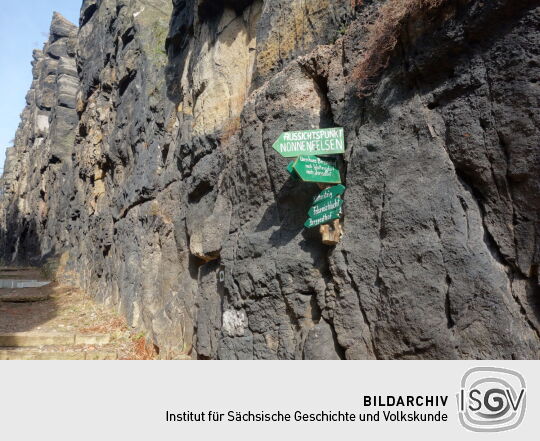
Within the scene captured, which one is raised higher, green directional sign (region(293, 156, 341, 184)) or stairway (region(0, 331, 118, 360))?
green directional sign (region(293, 156, 341, 184))

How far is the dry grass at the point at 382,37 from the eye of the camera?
448 centimetres

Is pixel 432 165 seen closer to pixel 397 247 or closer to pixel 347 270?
pixel 397 247

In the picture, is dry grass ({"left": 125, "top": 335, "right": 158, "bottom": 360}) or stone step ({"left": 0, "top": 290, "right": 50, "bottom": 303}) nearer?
dry grass ({"left": 125, "top": 335, "right": 158, "bottom": 360})

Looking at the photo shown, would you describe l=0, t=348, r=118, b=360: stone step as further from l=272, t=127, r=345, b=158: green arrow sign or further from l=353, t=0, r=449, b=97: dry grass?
l=353, t=0, r=449, b=97: dry grass

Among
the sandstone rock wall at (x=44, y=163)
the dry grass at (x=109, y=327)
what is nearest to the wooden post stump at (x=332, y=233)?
the dry grass at (x=109, y=327)

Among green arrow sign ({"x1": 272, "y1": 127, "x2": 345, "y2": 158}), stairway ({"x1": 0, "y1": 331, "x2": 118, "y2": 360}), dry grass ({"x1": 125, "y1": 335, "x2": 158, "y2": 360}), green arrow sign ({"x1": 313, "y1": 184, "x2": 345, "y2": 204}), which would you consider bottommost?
dry grass ({"x1": 125, "y1": 335, "x2": 158, "y2": 360})

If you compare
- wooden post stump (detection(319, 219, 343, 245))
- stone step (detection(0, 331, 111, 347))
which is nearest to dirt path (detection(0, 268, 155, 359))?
stone step (detection(0, 331, 111, 347))

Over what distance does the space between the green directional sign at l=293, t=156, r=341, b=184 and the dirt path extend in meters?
5.37

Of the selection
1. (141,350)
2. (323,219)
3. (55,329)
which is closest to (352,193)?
(323,219)

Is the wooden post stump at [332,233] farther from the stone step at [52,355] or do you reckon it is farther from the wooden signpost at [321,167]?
the stone step at [52,355]

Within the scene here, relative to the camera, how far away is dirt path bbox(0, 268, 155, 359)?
328 inches

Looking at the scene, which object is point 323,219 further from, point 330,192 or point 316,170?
point 316,170

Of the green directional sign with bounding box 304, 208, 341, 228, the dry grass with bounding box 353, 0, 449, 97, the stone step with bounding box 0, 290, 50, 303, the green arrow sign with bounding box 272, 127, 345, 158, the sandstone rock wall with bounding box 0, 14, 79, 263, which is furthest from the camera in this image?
the sandstone rock wall with bounding box 0, 14, 79, 263

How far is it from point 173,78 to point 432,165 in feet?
27.5
